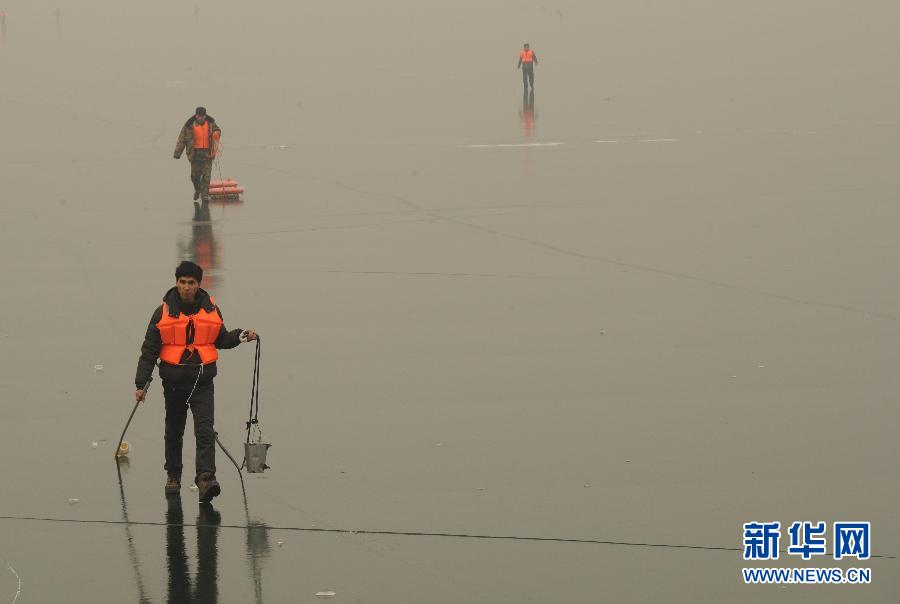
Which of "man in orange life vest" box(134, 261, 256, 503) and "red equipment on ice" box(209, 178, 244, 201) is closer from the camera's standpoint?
"man in orange life vest" box(134, 261, 256, 503)

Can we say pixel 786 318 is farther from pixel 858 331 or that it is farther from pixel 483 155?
pixel 483 155

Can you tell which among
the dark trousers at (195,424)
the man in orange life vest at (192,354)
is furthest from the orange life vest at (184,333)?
the dark trousers at (195,424)

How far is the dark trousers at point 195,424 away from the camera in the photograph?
31.8ft

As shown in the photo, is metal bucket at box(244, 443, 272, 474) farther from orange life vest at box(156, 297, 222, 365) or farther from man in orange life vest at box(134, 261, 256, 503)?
orange life vest at box(156, 297, 222, 365)

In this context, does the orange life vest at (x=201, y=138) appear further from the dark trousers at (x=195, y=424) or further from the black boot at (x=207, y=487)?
the black boot at (x=207, y=487)

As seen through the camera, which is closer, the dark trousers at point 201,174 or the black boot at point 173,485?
the black boot at point 173,485

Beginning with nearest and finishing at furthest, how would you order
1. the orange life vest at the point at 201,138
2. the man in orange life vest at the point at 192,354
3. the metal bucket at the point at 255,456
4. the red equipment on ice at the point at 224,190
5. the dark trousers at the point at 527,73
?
1. the man in orange life vest at the point at 192,354
2. the metal bucket at the point at 255,456
3. the orange life vest at the point at 201,138
4. the red equipment on ice at the point at 224,190
5. the dark trousers at the point at 527,73

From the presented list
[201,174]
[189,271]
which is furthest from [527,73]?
[189,271]

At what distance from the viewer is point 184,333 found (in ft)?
32.0

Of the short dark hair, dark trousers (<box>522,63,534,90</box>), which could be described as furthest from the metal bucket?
dark trousers (<box>522,63,534,90</box>)

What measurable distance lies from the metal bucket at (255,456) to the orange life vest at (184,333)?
538 millimetres

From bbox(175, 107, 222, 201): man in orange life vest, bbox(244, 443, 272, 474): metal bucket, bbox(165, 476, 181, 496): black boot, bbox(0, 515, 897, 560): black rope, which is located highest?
bbox(175, 107, 222, 201): man in orange life vest

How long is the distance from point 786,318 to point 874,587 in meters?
6.94

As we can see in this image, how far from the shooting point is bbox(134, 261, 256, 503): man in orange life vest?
9.68 meters
